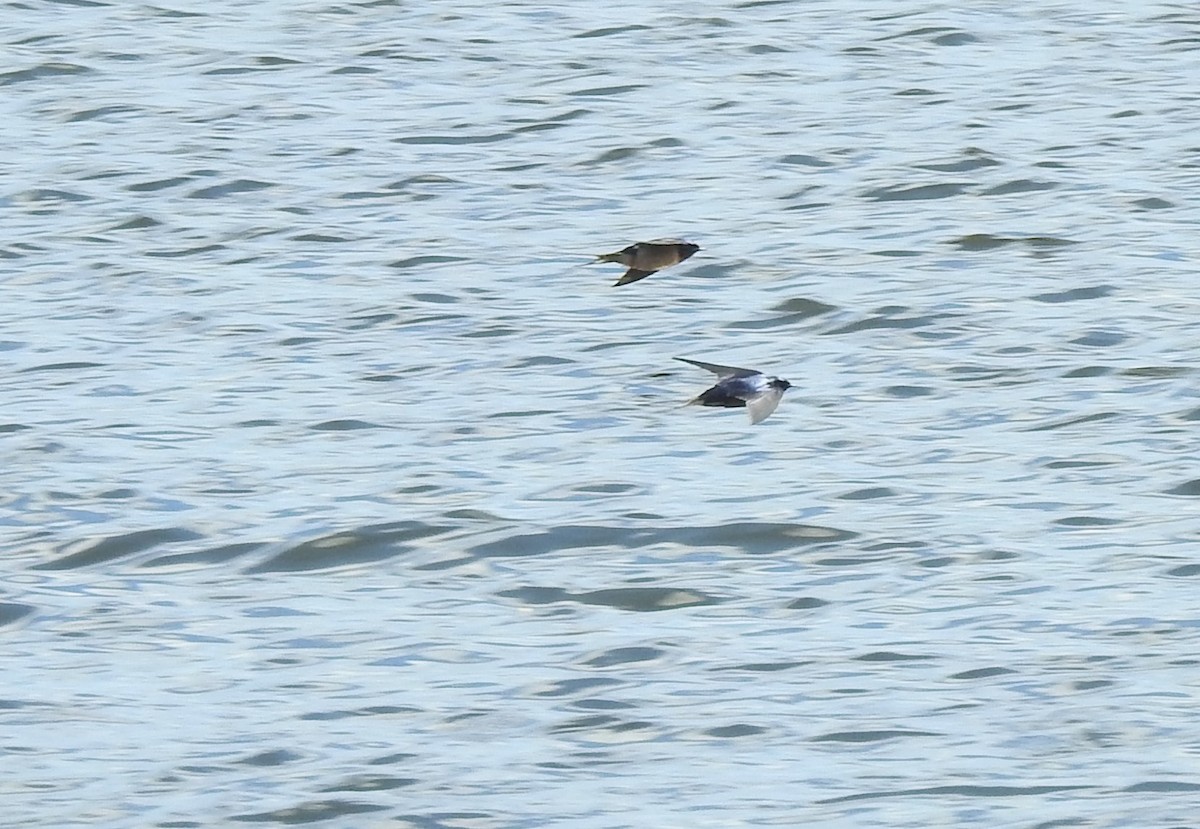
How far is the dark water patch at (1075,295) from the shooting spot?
11562mm

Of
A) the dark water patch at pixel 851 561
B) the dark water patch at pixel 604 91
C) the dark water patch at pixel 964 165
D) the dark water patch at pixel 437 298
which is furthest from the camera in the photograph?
the dark water patch at pixel 604 91

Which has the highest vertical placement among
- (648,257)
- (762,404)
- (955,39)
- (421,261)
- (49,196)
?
(648,257)

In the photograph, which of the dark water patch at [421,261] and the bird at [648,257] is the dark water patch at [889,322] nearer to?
the bird at [648,257]

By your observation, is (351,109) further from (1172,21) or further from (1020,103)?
(1172,21)

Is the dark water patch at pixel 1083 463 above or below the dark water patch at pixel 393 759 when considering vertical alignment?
below

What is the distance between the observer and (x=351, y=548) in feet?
29.3

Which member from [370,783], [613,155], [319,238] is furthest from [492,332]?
[370,783]

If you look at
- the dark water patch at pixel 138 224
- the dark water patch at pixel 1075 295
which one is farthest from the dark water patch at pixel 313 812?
the dark water patch at pixel 138 224

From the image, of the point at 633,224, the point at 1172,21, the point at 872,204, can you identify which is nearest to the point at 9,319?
the point at 633,224

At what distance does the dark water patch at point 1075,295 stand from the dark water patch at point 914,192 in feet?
5.42

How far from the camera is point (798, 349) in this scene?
11.1 m

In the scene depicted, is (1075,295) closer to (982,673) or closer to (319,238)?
(319,238)

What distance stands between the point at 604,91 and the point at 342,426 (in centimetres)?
573

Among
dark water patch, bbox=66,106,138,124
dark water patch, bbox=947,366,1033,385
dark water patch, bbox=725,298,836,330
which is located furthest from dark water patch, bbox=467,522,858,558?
dark water patch, bbox=66,106,138,124
